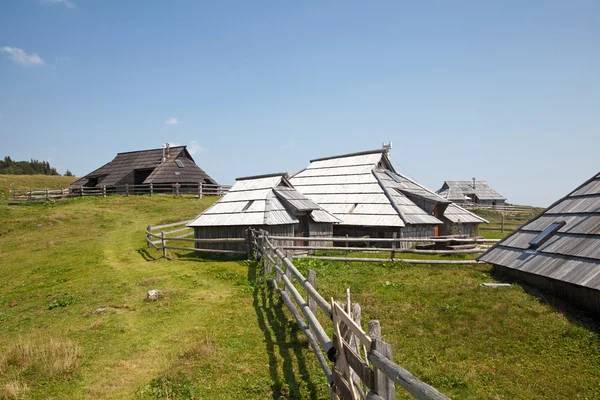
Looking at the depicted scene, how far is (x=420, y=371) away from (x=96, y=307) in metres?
10.8

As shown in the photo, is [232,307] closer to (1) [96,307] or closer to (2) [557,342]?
(1) [96,307]

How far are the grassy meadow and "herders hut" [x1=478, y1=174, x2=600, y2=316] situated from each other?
0.83m

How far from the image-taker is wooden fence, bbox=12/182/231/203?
4950 cm

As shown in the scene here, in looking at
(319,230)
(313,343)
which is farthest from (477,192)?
(313,343)

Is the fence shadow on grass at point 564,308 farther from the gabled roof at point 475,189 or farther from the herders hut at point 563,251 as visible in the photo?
the gabled roof at point 475,189

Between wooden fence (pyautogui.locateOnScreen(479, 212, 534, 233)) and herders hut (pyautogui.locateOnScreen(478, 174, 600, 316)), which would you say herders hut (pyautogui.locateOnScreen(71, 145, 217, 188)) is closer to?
wooden fence (pyautogui.locateOnScreen(479, 212, 534, 233))

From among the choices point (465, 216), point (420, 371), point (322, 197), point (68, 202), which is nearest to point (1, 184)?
point (68, 202)

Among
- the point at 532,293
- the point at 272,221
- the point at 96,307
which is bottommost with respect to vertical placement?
the point at 96,307

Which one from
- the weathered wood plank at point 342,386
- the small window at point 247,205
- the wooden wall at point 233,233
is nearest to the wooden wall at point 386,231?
the wooden wall at point 233,233

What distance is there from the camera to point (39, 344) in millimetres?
9953

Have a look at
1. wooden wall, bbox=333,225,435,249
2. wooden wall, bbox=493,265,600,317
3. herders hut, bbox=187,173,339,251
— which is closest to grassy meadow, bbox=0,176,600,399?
wooden wall, bbox=493,265,600,317

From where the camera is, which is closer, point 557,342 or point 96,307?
point 557,342

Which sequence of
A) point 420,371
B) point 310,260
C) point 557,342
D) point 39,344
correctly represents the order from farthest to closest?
point 310,260 → point 39,344 → point 557,342 → point 420,371

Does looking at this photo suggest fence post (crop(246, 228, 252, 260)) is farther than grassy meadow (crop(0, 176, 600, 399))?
Yes
